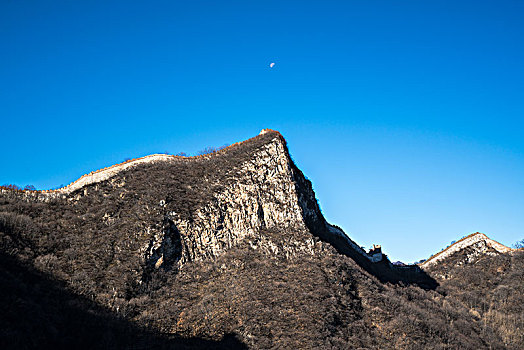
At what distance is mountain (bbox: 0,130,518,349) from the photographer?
1911 centimetres

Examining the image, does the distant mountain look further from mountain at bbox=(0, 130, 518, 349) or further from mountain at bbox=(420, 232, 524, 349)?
mountain at bbox=(0, 130, 518, 349)

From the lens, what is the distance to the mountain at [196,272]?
19.1 metres

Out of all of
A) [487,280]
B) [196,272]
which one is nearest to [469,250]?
[487,280]

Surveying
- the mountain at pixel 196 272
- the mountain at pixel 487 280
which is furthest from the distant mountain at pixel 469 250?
the mountain at pixel 196 272

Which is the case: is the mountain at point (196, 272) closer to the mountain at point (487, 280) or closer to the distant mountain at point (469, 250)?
the mountain at point (487, 280)

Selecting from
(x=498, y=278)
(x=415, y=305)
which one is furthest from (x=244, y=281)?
(x=498, y=278)

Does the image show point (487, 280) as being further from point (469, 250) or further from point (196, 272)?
point (196, 272)

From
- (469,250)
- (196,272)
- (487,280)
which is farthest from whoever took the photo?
(469,250)

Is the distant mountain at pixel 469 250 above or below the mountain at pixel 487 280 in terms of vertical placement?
above

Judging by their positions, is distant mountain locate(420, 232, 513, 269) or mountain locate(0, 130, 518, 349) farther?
distant mountain locate(420, 232, 513, 269)

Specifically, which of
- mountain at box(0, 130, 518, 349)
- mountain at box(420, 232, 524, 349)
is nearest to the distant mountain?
mountain at box(420, 232, 524, 349)

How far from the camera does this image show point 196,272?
25062 mm

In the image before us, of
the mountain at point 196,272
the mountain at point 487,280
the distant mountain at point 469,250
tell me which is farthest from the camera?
the distant mountain at point 469,250

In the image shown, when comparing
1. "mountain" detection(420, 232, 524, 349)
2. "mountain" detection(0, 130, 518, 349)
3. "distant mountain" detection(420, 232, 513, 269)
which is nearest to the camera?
"mountain" detection(0, 130, 518, 349)
